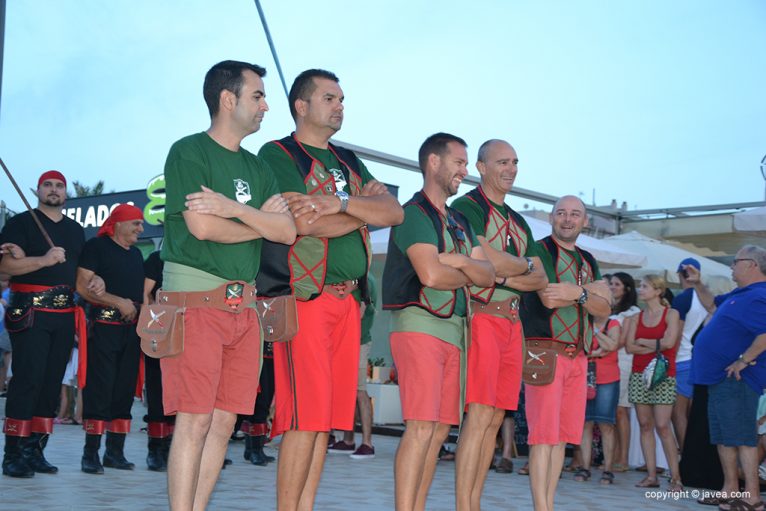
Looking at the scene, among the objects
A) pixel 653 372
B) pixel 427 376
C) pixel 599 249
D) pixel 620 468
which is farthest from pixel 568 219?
pixel 599 249

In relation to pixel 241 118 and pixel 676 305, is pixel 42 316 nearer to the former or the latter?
pixel 241 118

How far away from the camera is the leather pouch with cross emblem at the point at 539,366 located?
17.7 feet

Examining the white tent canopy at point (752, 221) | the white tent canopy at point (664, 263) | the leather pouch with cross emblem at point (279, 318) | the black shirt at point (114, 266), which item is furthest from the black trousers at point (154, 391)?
the white tent canopy at point (664, 263)

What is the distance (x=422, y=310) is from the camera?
4.71 m

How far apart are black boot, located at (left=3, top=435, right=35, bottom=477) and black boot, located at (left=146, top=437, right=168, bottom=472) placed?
3.62 feet

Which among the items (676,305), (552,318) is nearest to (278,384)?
(552,318)

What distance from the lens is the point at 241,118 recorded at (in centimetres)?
393

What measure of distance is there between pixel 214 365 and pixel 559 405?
8.24ft

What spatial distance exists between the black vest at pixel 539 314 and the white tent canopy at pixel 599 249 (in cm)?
497

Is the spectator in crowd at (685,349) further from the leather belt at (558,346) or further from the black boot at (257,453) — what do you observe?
the black boot at (257,453)

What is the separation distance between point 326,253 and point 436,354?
87cm

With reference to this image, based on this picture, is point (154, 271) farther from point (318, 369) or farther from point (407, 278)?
point (318, 369)

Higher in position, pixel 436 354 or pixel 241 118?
pixel 241 118

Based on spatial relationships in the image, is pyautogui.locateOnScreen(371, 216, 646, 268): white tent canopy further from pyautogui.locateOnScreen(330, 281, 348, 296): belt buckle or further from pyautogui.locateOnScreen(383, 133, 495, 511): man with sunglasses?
A: pyautogui.locateOnScreen(330, 281, 348, 296): belt buckle
